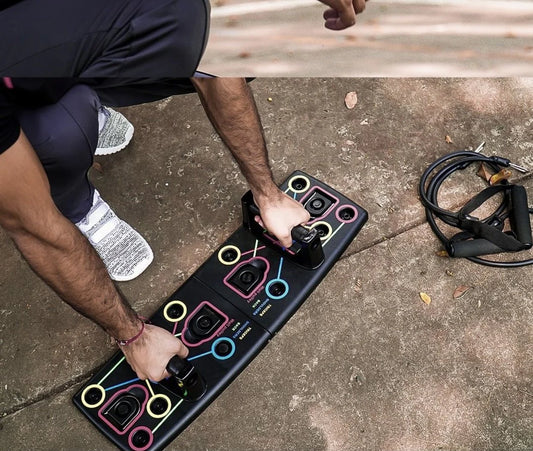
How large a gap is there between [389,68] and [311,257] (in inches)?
52.2

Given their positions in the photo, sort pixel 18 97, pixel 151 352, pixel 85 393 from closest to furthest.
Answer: pixel 18 97 → pixel 151 352 → pixel 85 393

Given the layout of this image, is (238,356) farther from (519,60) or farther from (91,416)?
(519,60)

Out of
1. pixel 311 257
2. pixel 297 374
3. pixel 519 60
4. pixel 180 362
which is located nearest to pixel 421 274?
pixel 311 257

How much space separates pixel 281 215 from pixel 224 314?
304 mm

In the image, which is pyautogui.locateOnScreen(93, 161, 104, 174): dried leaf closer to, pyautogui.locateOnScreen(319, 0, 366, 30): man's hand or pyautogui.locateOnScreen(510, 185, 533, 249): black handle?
pyautogui.locateOnScreen(510, 185, 533, 249): black handle

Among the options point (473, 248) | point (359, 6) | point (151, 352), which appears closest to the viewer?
point (359, 6)

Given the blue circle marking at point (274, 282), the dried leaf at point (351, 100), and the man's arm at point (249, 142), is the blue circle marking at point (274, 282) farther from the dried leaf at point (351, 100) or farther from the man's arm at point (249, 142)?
the dried leaf at point (351, 100)

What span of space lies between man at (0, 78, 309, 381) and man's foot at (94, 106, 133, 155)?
328 mm

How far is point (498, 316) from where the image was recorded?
5.06ft

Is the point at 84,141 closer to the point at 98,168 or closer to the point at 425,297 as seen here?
the point at 98,168

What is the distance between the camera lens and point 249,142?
1.46 meters

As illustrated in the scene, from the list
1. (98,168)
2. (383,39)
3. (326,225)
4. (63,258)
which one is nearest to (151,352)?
(63,258)

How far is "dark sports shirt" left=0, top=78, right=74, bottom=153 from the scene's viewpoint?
97 cm

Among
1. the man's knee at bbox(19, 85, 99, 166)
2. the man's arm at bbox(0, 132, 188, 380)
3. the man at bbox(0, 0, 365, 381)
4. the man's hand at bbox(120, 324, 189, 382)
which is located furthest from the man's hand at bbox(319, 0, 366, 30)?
the man's hand at bbox(120, 324, 189, 382)
